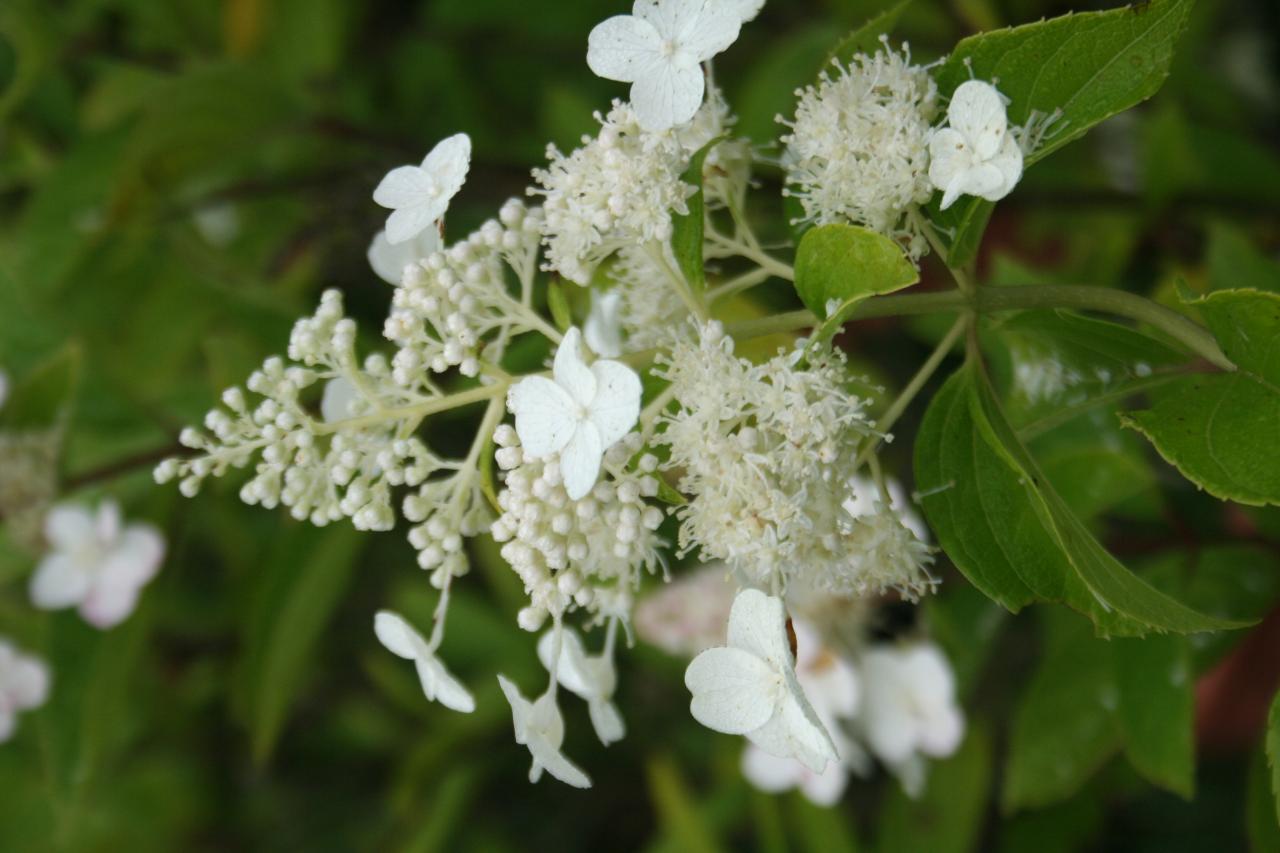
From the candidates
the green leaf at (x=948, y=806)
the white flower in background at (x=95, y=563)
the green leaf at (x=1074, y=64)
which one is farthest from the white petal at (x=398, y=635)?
the green leaf at (x=948, y=806)

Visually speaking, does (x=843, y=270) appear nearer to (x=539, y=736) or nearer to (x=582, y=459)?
(x=582, y=459)

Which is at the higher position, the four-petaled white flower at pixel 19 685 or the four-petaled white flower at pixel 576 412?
the four-petaled white flower at pixel 576 412

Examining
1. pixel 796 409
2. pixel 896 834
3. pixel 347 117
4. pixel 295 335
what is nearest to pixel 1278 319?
pixel 796 409

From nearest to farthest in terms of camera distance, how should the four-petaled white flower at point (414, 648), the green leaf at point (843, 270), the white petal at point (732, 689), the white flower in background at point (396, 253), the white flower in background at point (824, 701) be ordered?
the green leaf at point (843, 270) → the white petal at point (732, 689) → the four-petaled white flower at point (414, 648) → the white flower in background at point (396, 253) → the white flower in background at point (824, 701)

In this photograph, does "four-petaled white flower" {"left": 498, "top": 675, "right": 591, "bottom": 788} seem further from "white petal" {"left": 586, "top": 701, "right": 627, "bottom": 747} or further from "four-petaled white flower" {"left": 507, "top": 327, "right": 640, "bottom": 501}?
"four-petaled white flower" {"left": 507, "top": 327, "right": 640, "bottom": 501}

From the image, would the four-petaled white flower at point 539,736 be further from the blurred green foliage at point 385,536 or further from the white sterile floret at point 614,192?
the blurred green foliage at point 385,536

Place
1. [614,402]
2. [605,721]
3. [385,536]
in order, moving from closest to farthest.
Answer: [614,402] → [605,721] → [385,536]

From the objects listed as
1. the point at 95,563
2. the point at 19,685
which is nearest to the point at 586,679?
the point at 95,563

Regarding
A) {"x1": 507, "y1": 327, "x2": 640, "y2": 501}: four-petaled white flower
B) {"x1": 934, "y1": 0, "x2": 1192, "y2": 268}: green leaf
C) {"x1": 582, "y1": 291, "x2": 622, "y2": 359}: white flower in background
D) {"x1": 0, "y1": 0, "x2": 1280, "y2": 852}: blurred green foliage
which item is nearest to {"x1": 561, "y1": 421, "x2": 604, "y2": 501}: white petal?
{"x1": 507, "y1": 327, "x2": 640, "y2": 501}: four-petaled white flower
